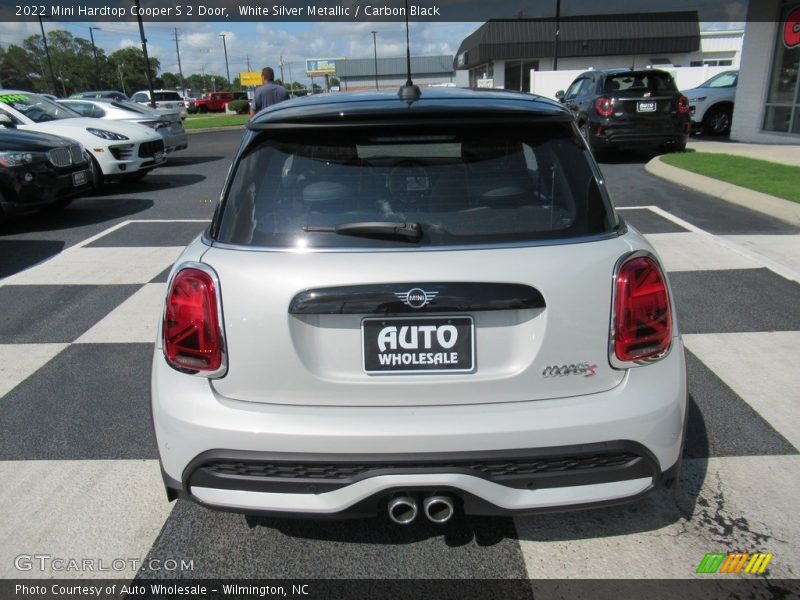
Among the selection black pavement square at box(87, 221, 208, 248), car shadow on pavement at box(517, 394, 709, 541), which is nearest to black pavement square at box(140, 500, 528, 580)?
car shadow on pavement at box(517, 394, 709, 541)

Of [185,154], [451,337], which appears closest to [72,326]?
[451,337]

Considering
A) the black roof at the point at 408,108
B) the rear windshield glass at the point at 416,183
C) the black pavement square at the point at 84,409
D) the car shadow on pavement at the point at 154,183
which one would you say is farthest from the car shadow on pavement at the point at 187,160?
the rear windshield glass at the point at 416,183

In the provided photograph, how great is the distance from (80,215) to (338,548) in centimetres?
794

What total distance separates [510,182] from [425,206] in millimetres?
329

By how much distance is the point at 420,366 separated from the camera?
6.44ft

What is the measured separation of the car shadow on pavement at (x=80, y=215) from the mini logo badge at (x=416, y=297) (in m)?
7.42

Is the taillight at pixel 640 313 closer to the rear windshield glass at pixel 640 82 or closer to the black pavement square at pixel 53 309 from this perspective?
the black pavement square at pixel 53 309

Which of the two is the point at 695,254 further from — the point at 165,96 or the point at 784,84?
the point at 165,96

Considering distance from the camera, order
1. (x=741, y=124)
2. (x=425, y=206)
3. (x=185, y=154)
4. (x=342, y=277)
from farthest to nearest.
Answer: (x=185, y=154) → (x=741, y=124) → (x=425, y=206) → (x=342, y=277)

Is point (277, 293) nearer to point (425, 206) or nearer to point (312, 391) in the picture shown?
point (312, 391)

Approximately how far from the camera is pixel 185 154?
16844 millimetres

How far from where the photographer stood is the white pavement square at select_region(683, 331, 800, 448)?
3232mm

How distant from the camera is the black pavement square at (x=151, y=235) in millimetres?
7051

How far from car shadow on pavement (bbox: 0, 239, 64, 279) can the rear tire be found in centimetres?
1601
